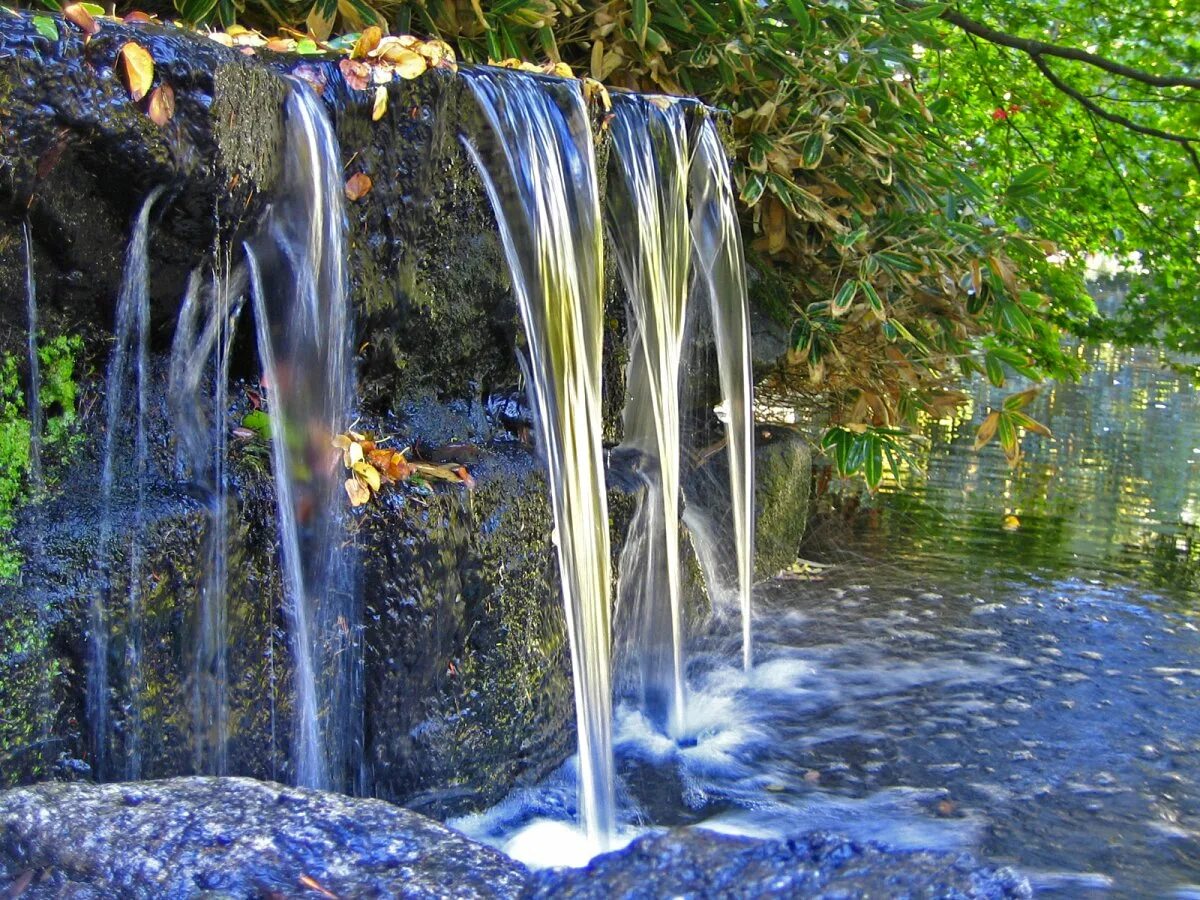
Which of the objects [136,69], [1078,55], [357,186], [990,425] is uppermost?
[1078,55]

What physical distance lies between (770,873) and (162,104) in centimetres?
190

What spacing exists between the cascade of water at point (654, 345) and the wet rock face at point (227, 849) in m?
2.22

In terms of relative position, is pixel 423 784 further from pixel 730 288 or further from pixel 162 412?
pixel 730 288

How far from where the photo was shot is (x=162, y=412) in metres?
2.86

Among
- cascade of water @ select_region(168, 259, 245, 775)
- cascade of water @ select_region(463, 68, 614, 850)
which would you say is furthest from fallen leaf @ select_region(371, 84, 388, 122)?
cascade of water @ select_region(168, 259, 245, 775)

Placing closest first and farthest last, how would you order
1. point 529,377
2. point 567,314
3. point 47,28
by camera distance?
point 47,28 → point 567,314 → point 529,377

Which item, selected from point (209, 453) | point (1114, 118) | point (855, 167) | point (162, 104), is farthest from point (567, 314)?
point (1114, 118)

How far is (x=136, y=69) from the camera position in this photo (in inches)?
98.0

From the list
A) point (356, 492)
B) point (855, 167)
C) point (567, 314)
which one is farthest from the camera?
point (855, 167)

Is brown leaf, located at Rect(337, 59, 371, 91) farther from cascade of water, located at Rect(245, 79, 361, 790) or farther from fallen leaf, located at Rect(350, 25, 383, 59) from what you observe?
cascade of water, located at Rect(245, 79, 361, 790)

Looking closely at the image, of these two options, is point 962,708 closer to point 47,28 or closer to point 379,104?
point 379,104

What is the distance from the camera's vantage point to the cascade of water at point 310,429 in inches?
114

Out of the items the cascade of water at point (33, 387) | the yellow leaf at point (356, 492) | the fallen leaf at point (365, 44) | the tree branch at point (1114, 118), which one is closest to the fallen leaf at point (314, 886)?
the cascade of water at point (33, 387)

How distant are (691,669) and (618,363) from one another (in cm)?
115
